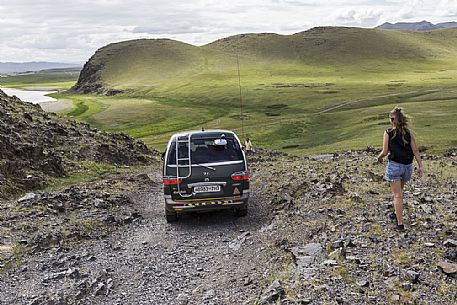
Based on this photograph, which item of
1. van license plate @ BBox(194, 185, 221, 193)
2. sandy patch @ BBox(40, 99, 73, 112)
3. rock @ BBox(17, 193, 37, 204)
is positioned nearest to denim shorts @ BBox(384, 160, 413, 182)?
van license plate @ BBox(194, 185, 221, 193)

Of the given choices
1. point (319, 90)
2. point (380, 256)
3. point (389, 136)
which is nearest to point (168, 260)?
point (380, 256)

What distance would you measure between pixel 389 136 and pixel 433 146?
30301 mm

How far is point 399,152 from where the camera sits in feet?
31.4

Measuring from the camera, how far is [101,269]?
1002 centimetres

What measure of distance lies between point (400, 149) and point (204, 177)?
5.55 m

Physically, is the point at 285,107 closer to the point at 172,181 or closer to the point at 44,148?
the point at 44,148

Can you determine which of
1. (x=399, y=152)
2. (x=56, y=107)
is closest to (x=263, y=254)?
(x=399, y=152)

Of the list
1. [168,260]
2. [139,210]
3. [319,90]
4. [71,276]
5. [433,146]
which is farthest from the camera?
[319,90]

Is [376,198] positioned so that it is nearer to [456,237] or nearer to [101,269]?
[456,237]

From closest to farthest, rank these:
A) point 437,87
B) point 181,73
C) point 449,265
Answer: point 449,265 < point 437,87 < point 181,73

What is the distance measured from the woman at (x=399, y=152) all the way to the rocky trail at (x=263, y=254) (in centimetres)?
87

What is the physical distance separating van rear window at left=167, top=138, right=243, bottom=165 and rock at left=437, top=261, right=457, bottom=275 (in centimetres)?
678

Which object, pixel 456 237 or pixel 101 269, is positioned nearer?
pixel 456 237

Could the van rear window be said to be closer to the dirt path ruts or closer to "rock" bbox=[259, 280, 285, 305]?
the dirt path ruts
